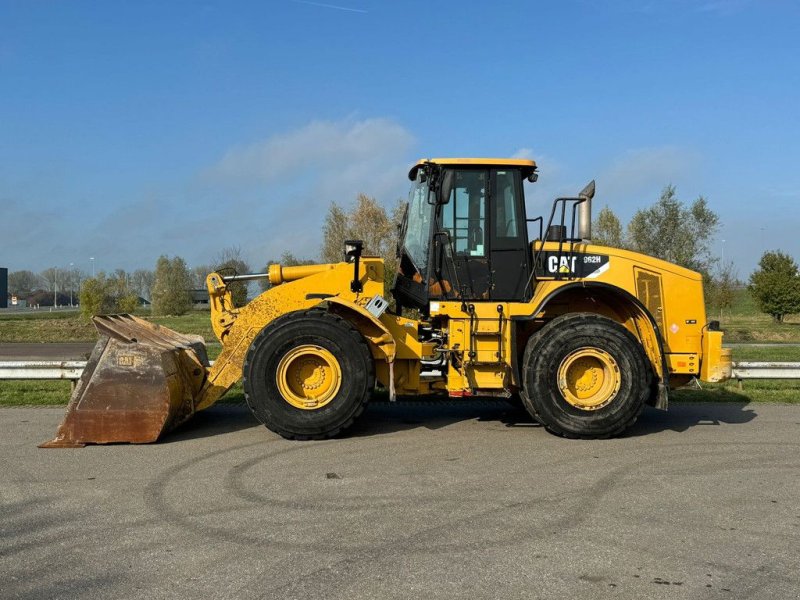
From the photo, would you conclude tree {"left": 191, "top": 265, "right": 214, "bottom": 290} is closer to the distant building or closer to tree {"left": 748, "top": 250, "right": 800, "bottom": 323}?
tree {"left": 748, "top": 250, "right": 800, "bottom": 323}

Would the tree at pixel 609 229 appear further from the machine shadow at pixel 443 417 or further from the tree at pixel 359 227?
the machine shadow at pixel 443 417

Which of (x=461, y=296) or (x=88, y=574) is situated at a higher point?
(x=461, y=296)

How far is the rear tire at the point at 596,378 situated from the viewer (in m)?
7.31

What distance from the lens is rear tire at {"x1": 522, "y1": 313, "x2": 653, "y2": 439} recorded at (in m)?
7.31

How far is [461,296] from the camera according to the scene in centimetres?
779

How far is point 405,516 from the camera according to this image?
15.6ft

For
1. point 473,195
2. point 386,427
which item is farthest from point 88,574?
point 473,195

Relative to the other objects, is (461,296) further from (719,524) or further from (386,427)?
(719,524)

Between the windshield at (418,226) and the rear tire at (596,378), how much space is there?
159 cm

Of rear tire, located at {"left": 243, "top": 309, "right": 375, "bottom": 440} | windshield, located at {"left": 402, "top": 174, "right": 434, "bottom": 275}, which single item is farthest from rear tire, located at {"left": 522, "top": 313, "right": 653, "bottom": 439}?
rear tire, located at {"left": 243, "top": 309, "right": 375, "bottom": 440}

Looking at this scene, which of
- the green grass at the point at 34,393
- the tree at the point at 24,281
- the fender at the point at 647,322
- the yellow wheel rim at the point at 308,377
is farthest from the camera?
the tree at the point at 24,281

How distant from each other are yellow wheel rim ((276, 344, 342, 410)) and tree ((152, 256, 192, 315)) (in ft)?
110

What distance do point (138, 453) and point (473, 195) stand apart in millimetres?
4347

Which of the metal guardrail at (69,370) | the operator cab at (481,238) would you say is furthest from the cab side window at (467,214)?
the metal guardrail at (69,370)
